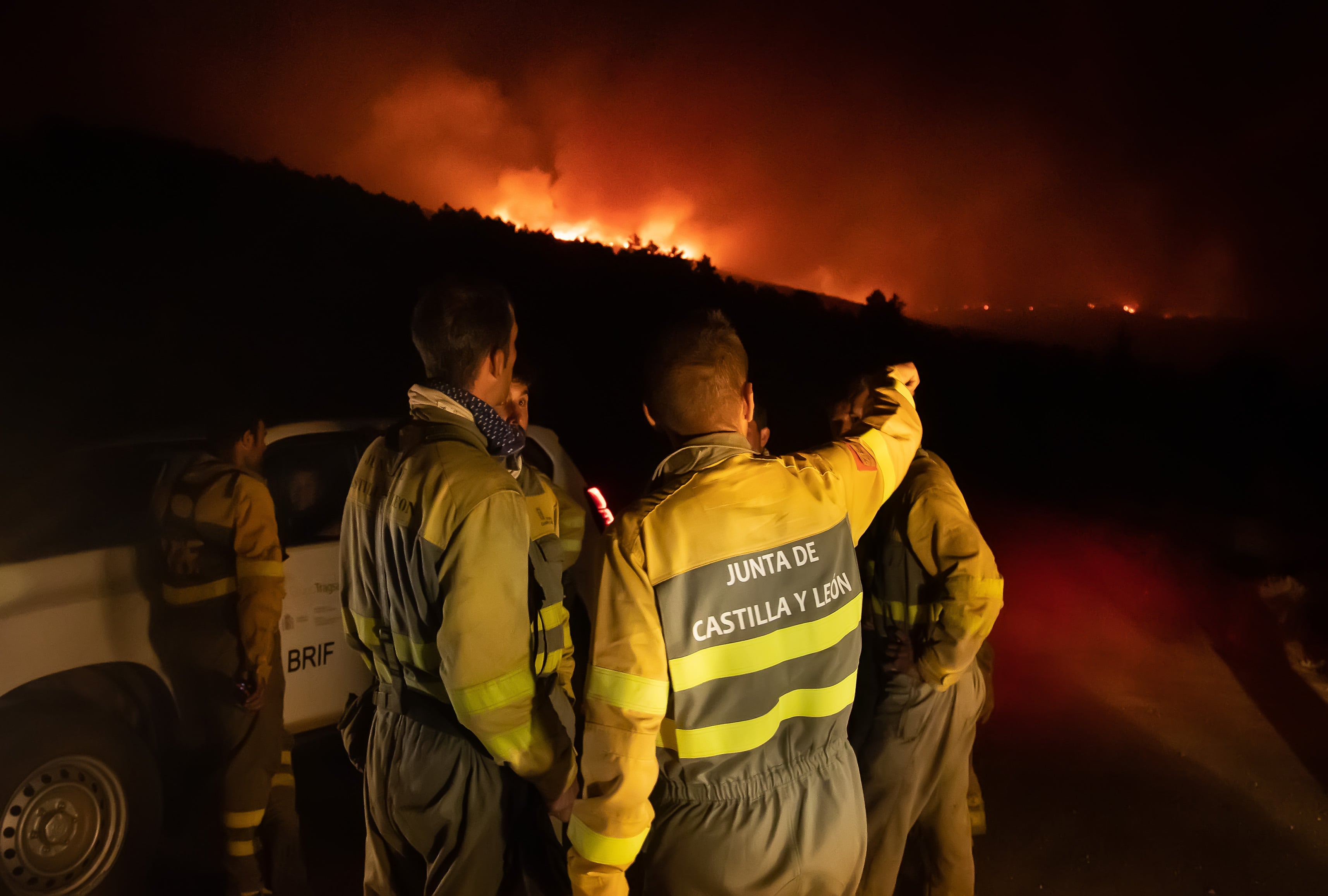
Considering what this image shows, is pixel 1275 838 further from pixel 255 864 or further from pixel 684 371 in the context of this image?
pixel 255 864

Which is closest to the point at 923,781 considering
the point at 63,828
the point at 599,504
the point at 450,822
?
the point at 450,822

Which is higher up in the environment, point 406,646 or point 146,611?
point 406,646

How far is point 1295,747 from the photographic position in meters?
5.19

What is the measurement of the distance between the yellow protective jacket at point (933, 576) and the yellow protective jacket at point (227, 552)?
258 cm

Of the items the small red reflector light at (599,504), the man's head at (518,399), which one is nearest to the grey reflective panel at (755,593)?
the man's head at (518,399)

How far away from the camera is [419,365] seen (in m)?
18.5

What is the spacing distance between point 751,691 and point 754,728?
0.28 ft

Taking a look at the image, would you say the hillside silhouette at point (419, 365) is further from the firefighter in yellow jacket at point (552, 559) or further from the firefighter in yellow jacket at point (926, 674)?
the firefighter in yellow jacket at point (552, 559)

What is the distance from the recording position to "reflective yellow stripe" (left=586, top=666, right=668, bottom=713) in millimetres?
1748

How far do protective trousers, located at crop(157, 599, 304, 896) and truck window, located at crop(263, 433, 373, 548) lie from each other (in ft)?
1.95

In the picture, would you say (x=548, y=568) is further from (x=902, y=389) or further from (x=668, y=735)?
(x=902, y=389)

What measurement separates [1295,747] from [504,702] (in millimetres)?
5475

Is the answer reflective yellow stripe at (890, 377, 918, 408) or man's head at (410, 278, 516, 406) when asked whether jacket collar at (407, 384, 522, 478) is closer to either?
man's head at (410, 278, 516, 406)

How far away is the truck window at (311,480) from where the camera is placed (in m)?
4.33
